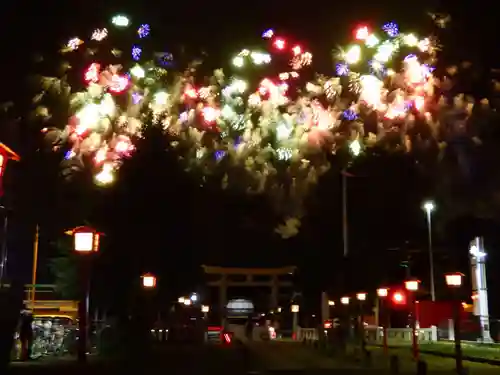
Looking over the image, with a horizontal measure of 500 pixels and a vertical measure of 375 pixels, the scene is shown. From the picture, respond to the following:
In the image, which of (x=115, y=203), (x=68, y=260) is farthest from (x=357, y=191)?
(x=115, y=203)

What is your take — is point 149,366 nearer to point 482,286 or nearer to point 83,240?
point 83,240

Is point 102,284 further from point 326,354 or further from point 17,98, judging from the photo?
point 17,98

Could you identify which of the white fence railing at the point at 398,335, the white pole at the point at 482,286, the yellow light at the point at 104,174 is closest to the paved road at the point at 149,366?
the yellow light at the point at 104,174

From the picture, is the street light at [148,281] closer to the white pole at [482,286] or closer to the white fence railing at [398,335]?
the white fence railing at [398,335]

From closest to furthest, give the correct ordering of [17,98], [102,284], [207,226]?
[17,98], [102,284], [207,226]

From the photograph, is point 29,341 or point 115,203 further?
point 115,203

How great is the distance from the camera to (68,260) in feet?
110

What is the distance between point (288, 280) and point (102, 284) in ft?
152

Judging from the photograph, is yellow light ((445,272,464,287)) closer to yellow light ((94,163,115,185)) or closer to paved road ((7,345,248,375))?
paved road ((7,345,248,375))

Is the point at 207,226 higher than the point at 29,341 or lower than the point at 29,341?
higher

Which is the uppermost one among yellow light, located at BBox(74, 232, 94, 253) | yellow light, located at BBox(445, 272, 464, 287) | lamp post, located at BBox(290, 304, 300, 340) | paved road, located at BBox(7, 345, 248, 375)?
yellow light, located at BBox(74, 232, 94, 253)

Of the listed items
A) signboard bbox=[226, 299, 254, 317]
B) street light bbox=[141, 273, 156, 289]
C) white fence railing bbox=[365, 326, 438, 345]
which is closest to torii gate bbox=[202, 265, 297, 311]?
signboard bbox=[226, 299, 254, 317]

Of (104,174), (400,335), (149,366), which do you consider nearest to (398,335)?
(400,335)

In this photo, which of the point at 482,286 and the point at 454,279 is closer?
the point at 454,279
